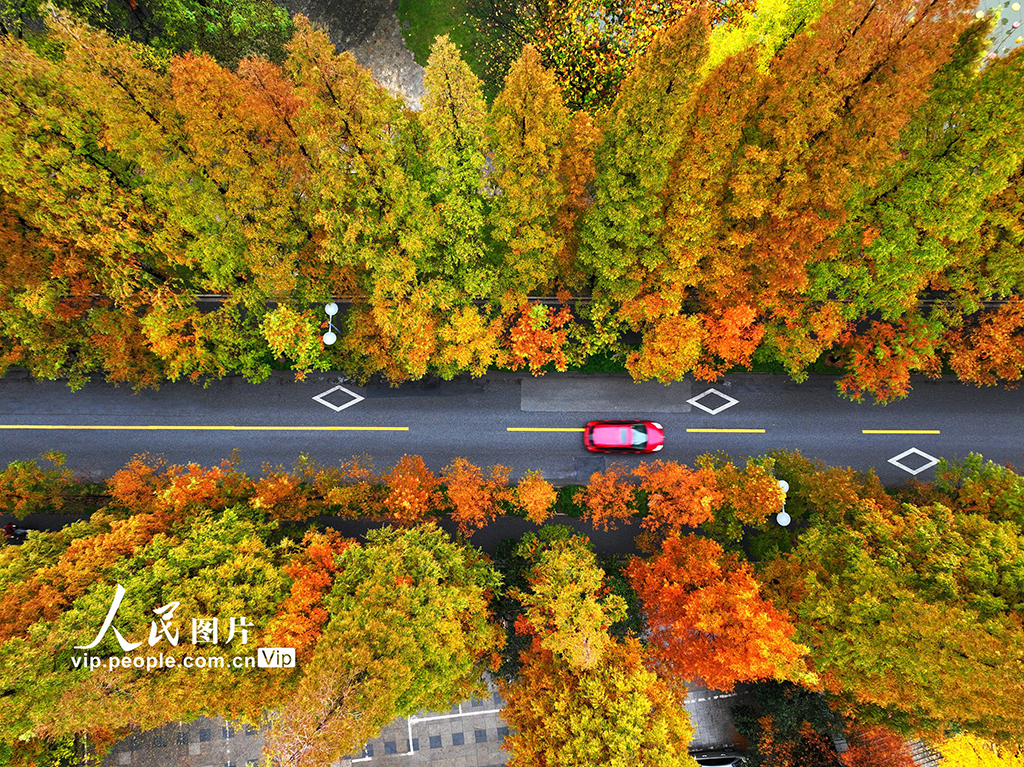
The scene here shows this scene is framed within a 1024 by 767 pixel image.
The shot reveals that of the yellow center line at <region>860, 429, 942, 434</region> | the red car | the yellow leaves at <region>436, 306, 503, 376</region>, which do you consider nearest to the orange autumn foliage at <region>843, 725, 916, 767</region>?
the yellow center line at <region>860, 429, 942, 434</region>

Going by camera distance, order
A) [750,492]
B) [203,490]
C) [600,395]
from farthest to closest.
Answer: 1. [600,395]
2. [750,492]
3. [203,490]

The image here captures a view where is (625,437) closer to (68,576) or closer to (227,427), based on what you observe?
(227,427)

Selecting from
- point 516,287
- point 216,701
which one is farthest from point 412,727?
point 516,287

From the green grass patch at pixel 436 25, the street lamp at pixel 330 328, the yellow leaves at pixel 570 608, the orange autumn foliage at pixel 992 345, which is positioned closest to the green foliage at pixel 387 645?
the yellow leaves at pixel 570 608

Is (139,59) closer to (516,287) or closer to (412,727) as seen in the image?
(516,287)

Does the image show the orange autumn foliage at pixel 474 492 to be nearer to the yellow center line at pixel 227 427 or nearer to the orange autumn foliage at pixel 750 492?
the yellow center line at pixel 227 427

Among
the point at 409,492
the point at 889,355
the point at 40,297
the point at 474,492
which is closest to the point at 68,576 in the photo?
the point at 40,297
